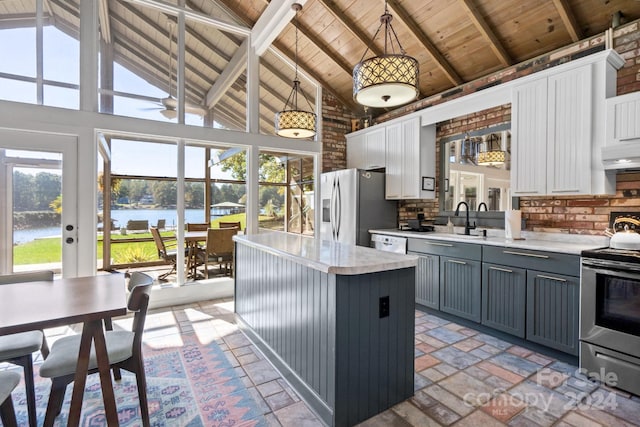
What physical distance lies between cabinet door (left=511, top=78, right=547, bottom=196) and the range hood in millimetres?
484

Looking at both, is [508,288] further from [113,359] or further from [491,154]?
[113,359]

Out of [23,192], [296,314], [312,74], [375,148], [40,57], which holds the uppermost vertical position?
[312,74]

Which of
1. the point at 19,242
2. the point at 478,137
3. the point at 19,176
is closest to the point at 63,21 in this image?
the point at 19,176

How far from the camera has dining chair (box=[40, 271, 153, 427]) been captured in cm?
163

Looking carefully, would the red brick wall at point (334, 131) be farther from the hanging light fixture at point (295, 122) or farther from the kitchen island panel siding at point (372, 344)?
the kitchen island panel siding at point (372, 344)

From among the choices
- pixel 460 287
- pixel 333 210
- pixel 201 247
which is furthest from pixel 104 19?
pixel 460 287

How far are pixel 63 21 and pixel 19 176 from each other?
1760mm

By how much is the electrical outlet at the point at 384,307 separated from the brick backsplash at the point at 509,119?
2332 mm

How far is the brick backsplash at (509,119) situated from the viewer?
108 inches

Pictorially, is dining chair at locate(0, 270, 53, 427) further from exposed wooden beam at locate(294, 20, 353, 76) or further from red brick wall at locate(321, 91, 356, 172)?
exposed wooden beam at locate(294, 20, 353, 76)

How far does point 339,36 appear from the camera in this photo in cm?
438

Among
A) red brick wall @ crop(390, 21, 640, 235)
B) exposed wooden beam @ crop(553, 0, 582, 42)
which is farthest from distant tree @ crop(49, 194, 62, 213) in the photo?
exposed wooden beam @ crop(553, 0, 582, 42)

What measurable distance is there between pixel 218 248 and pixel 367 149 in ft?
8.89

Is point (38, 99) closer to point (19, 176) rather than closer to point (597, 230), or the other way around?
point (19, 176)
